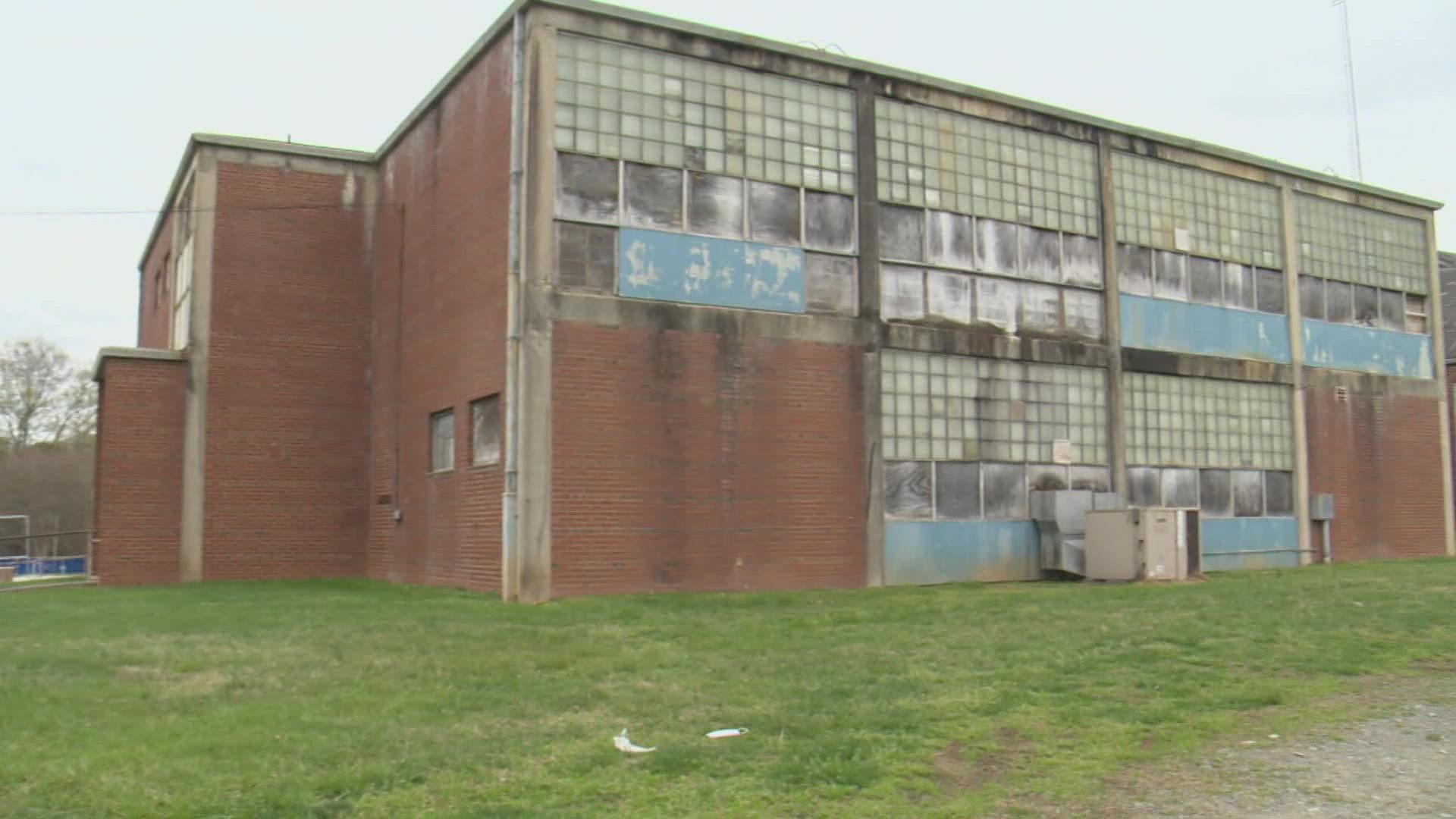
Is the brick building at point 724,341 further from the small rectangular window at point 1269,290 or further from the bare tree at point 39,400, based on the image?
the bare tree at point 39,400

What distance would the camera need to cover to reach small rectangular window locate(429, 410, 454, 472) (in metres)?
20.3

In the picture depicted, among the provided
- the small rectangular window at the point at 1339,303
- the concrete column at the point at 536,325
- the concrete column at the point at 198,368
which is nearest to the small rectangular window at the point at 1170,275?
the small rectangular window at the point at 1339,303

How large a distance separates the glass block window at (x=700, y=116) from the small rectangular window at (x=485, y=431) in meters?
3.93

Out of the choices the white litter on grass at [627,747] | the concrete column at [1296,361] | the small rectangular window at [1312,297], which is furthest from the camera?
the small rectangular window at [1312,297]

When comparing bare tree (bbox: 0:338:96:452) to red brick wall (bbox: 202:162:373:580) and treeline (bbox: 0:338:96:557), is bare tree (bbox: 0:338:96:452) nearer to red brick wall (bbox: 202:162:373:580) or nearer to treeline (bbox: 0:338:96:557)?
treeline (bbox: 0:338:96:557)

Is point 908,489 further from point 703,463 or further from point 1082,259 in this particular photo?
point 1082,259

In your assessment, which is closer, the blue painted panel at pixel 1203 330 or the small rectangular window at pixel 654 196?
the small rectangular window at pixel 654 196

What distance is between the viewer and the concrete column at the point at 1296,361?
25.7m

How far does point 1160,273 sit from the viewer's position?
79.6 ft

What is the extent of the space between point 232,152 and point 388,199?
2979 mm

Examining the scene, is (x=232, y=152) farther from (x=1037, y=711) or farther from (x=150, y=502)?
(x=1037, y=711)

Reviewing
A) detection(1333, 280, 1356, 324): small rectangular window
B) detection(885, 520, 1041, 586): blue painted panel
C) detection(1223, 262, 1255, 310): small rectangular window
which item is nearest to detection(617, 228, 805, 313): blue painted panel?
detection(885, 520, 1041, 586): blue painted panel

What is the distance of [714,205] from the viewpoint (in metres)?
19.0

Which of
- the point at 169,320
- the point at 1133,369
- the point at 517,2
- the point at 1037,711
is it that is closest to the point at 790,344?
the point at 517,2
